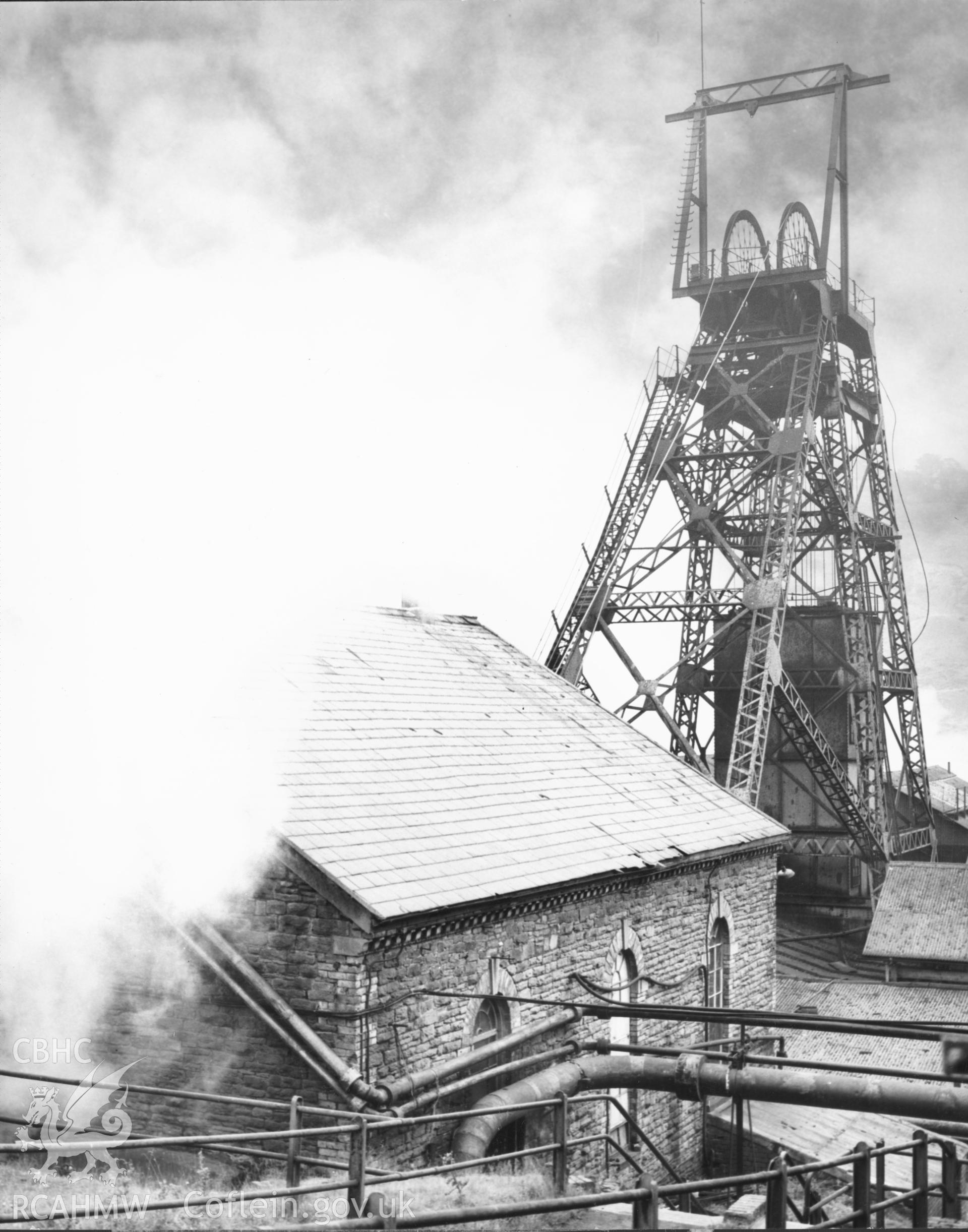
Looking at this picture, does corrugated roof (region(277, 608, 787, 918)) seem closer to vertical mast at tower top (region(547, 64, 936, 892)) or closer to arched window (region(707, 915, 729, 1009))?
arched window (region(707, 915, 729, 1009))

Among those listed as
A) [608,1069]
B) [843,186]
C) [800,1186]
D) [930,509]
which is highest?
[843,186]

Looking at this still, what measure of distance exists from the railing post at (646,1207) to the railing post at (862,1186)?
2.16 metres

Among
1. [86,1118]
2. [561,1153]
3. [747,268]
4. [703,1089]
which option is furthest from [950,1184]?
[747,268]

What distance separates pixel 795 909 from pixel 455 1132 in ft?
61.1

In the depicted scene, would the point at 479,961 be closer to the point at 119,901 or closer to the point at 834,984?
the point at 119,901

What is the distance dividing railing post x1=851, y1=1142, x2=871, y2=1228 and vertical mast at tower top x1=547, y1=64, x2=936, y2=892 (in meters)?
16.5

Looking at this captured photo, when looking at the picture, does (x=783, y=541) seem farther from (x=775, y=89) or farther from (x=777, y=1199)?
(x=777, y=1199)

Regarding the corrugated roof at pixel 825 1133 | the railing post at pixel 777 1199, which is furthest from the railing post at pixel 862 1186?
the corrugated roof at pixel 825 1133

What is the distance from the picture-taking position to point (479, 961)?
11.3 metres

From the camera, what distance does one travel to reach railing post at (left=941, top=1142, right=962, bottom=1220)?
1011cm

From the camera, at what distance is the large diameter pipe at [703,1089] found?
30.3 ft

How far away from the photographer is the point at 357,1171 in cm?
831

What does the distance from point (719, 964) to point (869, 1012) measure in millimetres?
4733

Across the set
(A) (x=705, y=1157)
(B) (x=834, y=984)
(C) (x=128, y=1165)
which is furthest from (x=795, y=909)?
(C) (x=128, y=1165)
